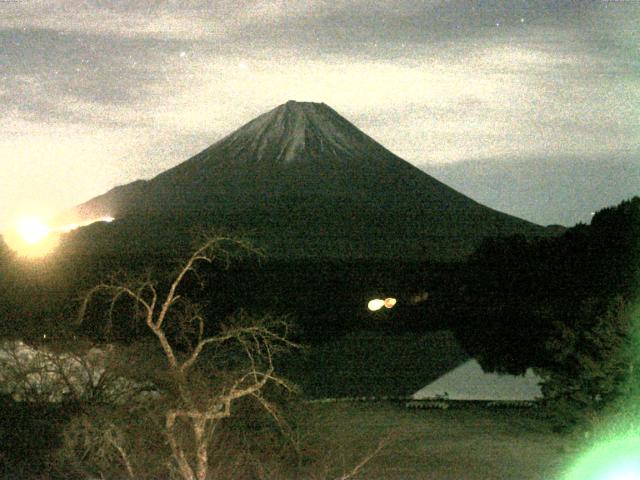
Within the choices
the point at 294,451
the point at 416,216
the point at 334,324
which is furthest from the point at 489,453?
the point at 416,216

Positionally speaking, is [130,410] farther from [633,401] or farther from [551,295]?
[551,295]

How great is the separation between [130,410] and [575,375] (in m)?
8.14

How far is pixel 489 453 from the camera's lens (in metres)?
13.0

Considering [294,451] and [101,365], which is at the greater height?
[101,365]

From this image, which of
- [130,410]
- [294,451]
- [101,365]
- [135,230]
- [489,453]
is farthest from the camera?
[135,230]

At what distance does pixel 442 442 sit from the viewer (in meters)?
13.8

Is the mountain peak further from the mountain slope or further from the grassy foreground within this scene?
the grassy foreground

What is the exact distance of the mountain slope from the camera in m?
111

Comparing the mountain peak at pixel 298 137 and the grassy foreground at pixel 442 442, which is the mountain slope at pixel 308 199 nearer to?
the mountain peak at pixel 298 137

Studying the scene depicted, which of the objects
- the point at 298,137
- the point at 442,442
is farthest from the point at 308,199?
the point at 442,442

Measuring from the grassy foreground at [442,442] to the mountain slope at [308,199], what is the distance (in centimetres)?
8556

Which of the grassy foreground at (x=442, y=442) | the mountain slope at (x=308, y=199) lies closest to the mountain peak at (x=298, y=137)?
the mountain slope at (x=308, y=199)

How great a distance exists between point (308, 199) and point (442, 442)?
115706 millimetres

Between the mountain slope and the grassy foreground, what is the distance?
8556 centimetres
